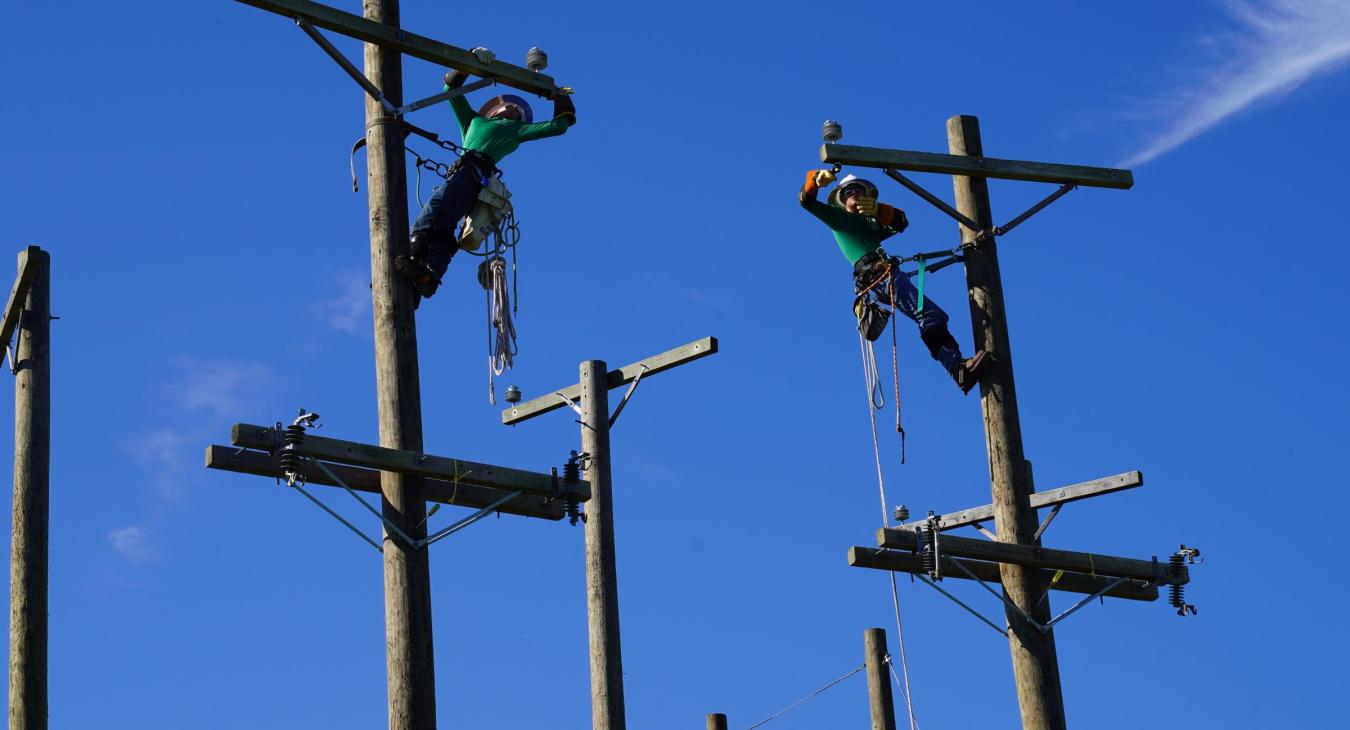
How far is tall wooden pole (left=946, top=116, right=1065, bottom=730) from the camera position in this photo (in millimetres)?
10328

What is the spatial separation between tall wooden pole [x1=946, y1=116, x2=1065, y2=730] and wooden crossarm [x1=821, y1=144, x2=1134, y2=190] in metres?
0.11

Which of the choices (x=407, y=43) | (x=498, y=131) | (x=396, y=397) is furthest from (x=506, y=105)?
(x=396, y=397)

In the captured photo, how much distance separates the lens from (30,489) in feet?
35.8

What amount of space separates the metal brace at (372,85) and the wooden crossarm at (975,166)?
202 centimetres

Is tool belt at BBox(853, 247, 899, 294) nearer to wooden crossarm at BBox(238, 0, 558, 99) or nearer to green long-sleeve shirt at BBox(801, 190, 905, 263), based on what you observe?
green long-sleeve shirt at BBox(801, 190, 905, 263)

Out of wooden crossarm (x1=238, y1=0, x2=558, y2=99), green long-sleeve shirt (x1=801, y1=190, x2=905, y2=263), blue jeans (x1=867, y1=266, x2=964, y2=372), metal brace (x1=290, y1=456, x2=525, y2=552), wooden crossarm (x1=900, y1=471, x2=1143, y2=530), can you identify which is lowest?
metal brace (x1=290, y1=456, x2=525, y2=552)

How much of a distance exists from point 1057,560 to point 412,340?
3521mm

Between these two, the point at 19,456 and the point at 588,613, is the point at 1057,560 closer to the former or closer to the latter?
the point at 588,613

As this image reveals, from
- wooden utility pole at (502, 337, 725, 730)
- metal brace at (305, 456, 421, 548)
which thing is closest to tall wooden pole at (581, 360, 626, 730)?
wooden utility pole at (502, 337, 725, 730)

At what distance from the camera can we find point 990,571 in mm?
10602

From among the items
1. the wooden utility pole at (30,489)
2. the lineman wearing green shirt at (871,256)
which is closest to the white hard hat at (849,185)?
the lineman wearing green shirt at (871,256)

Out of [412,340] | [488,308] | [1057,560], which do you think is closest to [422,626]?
[412,340]

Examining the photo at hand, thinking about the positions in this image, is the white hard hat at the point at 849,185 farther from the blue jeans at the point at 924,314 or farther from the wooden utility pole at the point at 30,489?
the wooden utility pole at the point at 30,489

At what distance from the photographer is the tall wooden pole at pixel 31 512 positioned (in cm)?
1040
